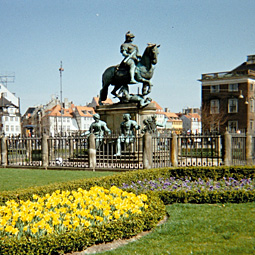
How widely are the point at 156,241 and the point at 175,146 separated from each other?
10.5m

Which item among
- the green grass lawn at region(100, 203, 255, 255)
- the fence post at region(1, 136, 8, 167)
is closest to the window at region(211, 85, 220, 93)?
the fence post at region(1, 136, 8, 167)

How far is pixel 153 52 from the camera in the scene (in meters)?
19.3

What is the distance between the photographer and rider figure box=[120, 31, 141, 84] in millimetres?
19119

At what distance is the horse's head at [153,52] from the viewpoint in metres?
19.2

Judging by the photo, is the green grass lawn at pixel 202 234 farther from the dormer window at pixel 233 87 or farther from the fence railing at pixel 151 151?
the dormer window at pixel 233 87

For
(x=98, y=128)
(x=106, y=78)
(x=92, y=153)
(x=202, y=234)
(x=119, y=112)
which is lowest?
(x=202, y=234)

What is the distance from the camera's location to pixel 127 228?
6617 mm

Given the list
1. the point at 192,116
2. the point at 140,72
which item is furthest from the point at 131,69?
the point at 192,116

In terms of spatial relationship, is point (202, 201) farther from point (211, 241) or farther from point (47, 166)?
point (47, 166)

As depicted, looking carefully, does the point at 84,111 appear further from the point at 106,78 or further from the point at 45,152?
the point at 45,152

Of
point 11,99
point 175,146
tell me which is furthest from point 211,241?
point 11,99

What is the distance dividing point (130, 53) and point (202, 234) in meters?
14.1

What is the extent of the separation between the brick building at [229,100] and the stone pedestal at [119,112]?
3600 cm

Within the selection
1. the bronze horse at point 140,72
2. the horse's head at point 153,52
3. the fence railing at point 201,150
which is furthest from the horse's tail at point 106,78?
the fence railing at point 201,150
